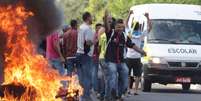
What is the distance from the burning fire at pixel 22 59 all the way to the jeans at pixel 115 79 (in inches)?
168

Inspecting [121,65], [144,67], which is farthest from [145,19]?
[121,65]

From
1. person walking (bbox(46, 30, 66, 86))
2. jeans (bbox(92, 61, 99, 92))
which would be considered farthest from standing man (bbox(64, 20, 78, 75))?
jeans (bbox(92, 61, 99, 92))

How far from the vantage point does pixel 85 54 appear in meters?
14.8

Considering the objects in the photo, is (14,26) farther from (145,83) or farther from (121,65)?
(145,83)

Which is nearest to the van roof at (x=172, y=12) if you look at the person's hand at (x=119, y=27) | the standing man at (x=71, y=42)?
the person's hand at (x=119, y=27)

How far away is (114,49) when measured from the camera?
15508 millimetres

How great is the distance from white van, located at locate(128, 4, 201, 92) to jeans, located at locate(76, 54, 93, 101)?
4.06 metres

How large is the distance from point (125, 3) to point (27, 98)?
113 ft

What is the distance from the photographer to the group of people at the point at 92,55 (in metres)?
14.7

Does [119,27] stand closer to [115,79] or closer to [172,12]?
[115,79]

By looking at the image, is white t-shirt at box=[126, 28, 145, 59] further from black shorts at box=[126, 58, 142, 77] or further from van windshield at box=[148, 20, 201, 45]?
van windshield at box=[148, 20, 201, 45]

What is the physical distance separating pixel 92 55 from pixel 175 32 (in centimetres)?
469

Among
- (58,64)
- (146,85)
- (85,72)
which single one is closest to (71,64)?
(85,72)

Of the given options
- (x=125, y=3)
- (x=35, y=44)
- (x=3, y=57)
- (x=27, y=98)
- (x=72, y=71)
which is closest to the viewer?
(x=27, y=98)
